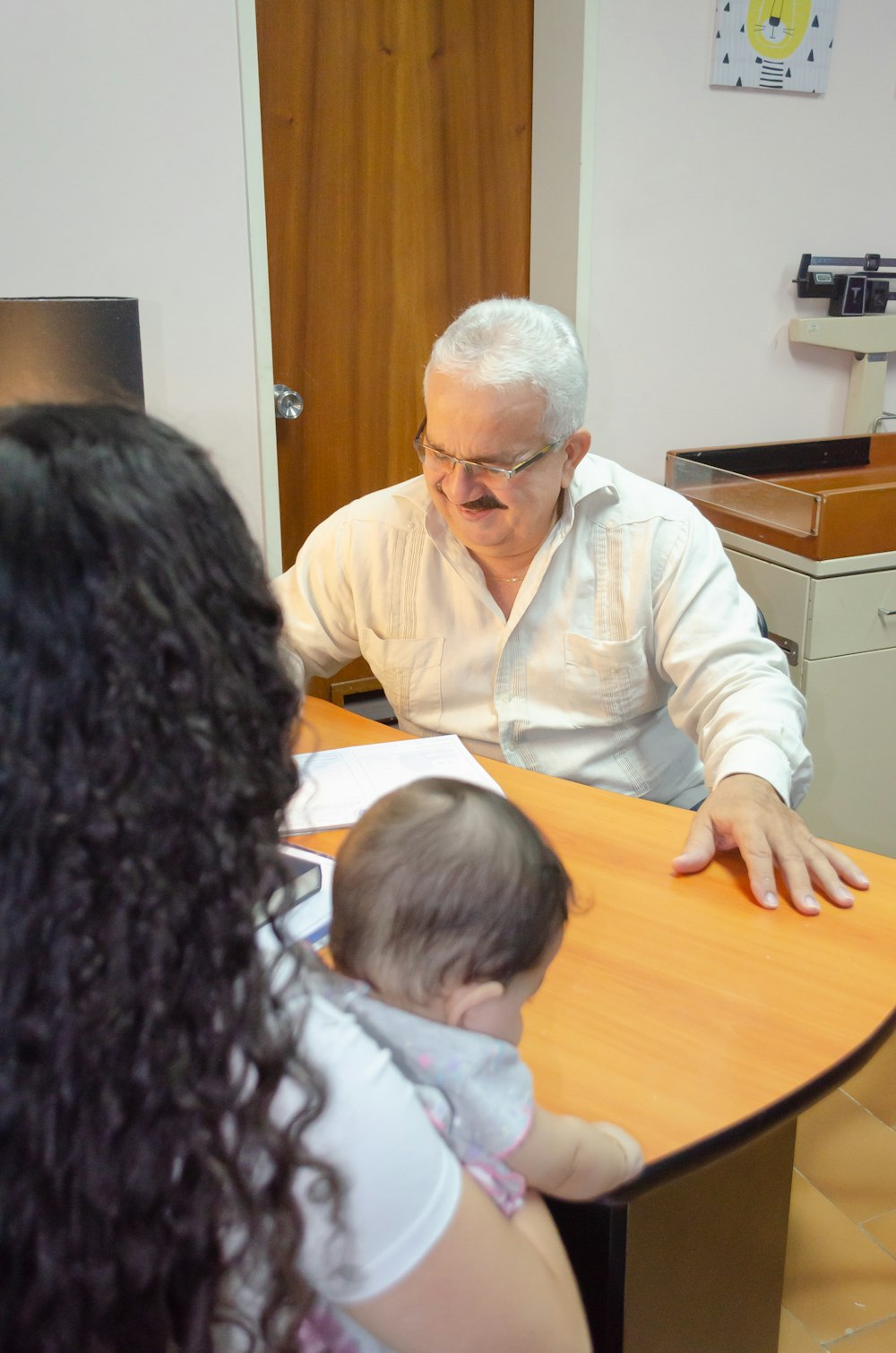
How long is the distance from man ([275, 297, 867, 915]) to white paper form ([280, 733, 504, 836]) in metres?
0.21

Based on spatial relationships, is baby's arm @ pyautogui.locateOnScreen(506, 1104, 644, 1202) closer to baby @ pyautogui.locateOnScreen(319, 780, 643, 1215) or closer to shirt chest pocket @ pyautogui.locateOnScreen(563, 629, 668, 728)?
baby @ pyautogui.locateOnScreen(319, 780, 643, 1215)

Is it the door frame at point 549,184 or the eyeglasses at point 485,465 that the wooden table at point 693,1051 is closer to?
the eyeglasses at point 485,465

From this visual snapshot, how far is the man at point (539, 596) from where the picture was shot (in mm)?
1643

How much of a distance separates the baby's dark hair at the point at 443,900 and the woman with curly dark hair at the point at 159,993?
157 mm

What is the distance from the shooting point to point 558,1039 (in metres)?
1.01

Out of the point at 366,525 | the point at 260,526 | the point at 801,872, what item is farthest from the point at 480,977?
the point at 260,526

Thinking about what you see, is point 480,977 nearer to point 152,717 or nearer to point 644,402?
point 152,717

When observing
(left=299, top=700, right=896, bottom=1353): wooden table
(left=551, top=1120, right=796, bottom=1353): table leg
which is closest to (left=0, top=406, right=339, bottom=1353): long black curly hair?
(left=299, top=700, right=896, bottom=1353): wooden table

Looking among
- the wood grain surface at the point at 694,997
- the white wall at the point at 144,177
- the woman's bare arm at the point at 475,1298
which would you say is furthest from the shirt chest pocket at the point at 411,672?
the woman's bare arm at the point at 475,1298

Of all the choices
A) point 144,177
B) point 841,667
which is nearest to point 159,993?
point 841,667

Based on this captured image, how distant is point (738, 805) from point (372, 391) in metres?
2.06

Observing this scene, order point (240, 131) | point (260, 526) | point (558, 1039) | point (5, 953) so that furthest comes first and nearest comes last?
point (260, 526) → point (240, 131) → point (558, 1039) → point (5, 953)

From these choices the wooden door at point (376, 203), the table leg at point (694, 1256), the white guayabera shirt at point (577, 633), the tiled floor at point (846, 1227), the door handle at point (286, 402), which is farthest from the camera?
the door handle at point (286, 402)

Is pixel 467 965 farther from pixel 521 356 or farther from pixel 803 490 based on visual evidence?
pixel 803 490
